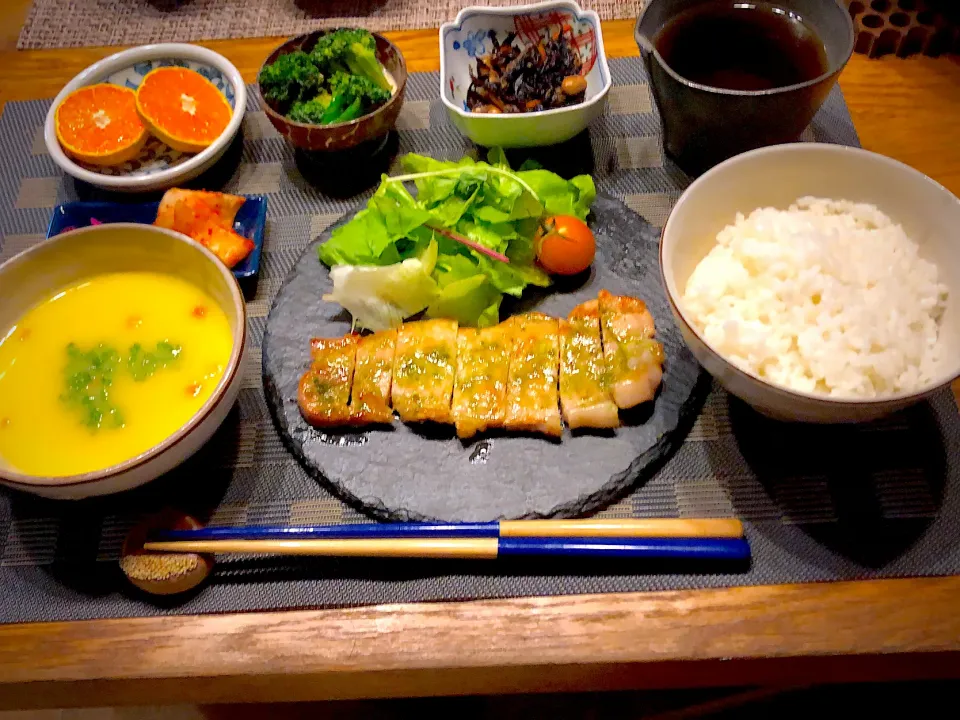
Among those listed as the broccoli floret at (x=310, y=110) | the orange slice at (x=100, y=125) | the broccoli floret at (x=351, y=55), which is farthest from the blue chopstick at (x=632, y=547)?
the orange slice at (x=100, y=125)

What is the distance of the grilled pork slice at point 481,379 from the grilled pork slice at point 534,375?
0.06ft

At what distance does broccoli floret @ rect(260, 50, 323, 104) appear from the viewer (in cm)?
203

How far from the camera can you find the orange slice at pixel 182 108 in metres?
2.03

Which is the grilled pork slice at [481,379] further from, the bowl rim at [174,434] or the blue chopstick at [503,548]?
the bowl rim at [174,434]

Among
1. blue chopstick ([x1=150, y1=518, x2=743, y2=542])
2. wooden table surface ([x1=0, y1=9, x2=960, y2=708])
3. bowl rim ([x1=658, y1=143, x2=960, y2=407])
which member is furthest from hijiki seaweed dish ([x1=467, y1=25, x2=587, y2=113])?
wooden table surface ([x1=0, y1=9, x2=960, y2=708])

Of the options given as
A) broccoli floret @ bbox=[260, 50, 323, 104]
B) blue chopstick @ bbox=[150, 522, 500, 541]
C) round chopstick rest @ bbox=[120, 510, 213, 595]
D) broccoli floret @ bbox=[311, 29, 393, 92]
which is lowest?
round chopstick rest @ bbox=[120, 510, 213, 595]

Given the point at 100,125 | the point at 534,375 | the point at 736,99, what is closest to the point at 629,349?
the point at 534,375

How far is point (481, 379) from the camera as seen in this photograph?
5.30ft

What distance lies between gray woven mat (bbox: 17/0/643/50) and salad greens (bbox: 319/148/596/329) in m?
0.96

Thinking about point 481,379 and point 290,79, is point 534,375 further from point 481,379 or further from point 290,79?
point 290,79

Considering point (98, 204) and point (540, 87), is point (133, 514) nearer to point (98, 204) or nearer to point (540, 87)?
point (98, 204)

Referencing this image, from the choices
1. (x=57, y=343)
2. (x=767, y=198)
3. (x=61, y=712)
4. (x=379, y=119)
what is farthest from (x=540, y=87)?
(x=61, y=712)

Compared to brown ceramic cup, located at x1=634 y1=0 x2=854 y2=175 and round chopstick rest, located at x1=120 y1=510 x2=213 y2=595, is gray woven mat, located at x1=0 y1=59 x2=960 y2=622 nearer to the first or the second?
round chopstick rest, located at x1=120 y1=510 x2=213 y2=595

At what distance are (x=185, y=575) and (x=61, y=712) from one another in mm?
1367
